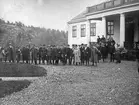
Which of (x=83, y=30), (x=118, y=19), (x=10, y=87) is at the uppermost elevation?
(x=118, y=19)

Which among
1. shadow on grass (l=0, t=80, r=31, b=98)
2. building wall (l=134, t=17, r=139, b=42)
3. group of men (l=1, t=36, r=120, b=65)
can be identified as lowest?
shadow on grass (l=0, t=80, r=31, b=98)

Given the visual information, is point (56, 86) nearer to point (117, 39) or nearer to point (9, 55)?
point (9, 55)

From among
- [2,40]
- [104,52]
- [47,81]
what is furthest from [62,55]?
[2,40]

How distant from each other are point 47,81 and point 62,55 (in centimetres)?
816

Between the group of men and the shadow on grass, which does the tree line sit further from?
the shadow on grass

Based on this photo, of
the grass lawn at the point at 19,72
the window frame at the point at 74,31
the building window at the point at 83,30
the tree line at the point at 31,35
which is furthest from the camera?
the tree line at the point at 31,35

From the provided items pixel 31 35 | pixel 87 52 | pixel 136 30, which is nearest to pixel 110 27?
pixel 136 30

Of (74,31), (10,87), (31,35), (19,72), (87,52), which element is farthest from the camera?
(31,35)

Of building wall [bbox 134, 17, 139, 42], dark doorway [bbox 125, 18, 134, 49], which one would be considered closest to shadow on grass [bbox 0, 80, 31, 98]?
building wall [bbox 134, 17, 139, 42]

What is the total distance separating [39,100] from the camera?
7883 millimetres

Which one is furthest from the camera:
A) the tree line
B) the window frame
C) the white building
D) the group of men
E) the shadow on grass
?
the tree line

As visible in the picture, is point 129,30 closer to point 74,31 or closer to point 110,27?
point 110,27

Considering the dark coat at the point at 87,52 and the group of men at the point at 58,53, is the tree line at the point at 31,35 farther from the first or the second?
A: the dark coat at the point at 87,52

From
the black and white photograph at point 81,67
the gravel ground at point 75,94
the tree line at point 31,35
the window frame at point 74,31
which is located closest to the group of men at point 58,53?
the black and white photograph at point 81,67
